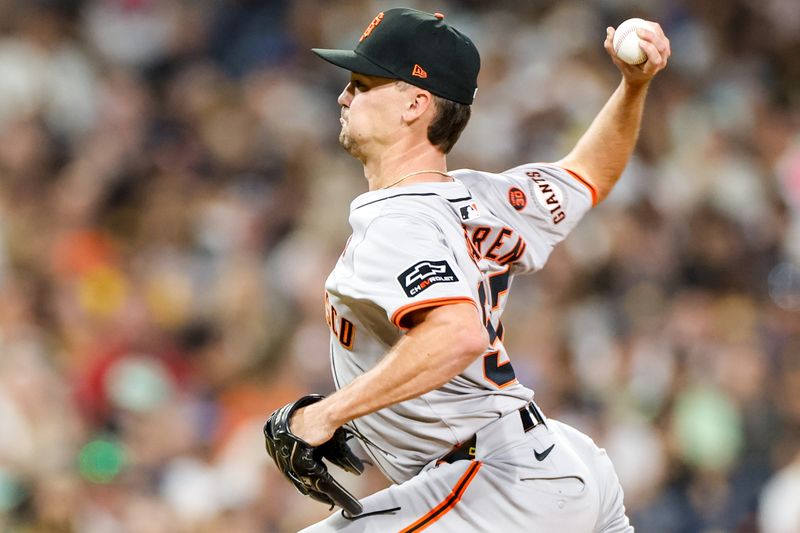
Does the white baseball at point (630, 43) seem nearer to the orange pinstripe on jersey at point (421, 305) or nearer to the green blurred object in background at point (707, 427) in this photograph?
the orange pinstripe on jersey at point (421, 305)

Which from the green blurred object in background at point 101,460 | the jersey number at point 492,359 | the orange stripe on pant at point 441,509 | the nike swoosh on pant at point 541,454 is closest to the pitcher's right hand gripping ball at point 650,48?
the jersey number at point 492,359

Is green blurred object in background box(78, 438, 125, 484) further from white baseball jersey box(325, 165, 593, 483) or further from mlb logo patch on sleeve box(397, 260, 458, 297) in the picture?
mlb logo patch on sleeve box(397, 260, 458, 297)

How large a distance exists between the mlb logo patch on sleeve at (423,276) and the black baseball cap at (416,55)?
0.59 metres

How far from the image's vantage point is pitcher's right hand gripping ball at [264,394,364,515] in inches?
124

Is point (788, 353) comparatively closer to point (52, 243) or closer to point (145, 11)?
point (52, 243)

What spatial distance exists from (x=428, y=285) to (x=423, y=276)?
3 centimetres

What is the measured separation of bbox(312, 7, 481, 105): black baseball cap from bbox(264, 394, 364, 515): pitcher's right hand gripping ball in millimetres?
885

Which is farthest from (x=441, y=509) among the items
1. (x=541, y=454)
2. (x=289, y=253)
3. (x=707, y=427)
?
(x=289, y=253)

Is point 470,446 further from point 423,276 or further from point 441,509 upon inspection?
point 423,276

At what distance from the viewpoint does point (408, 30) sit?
3443mm

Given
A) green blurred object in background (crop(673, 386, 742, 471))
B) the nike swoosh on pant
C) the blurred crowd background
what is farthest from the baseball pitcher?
green blurred object in background (crop(673, 386, 742, 471))

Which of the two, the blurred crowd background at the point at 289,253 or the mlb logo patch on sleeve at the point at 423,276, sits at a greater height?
the blurred crowd background at the point at 289,253

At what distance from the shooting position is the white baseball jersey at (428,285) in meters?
3.10

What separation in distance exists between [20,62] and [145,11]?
3.69 feet
